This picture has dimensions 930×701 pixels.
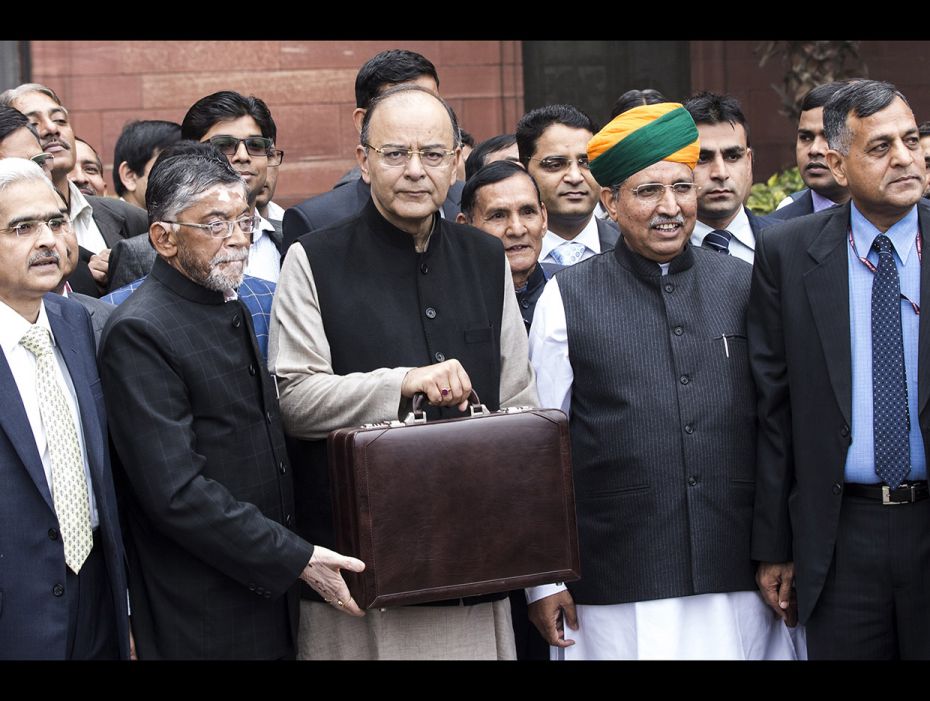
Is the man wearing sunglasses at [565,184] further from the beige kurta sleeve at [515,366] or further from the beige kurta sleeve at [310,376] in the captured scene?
the beige kurta sleeve at [310,376]

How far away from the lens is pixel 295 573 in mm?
3586

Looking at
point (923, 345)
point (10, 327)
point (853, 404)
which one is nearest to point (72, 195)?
point (10, 327)

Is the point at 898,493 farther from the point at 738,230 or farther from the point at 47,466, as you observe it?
the point at 47,466

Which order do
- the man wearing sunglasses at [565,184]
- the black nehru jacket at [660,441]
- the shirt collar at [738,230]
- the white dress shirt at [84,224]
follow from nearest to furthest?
the black nehru jacket at [660,441]
the shirt collar at [738,230]
the man wearing sunglasses at [565,184]
the white dress shirt at [84,224]

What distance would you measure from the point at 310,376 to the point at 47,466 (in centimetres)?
77

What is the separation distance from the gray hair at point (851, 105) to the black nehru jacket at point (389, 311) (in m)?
1.19

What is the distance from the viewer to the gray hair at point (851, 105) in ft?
12.9

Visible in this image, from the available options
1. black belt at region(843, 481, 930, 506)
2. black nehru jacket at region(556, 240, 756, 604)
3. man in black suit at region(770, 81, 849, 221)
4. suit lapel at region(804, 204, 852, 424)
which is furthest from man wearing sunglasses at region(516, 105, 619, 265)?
black belt at region(843, 481, 930, 506)

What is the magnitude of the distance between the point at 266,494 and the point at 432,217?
1.02 meters

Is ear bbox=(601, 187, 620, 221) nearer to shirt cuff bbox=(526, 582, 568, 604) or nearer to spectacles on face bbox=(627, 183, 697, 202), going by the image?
spectacles on face bbox=(627, 183, 697, 202)

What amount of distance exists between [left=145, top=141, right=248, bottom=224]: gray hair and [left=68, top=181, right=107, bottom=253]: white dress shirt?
205cm

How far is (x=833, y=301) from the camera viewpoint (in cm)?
394

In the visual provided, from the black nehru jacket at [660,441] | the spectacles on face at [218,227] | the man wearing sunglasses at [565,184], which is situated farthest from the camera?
the man wearing sunglasses at [565,184]

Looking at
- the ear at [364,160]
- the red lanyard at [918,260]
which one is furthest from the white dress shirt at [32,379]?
the red lanyard at [918,260]
